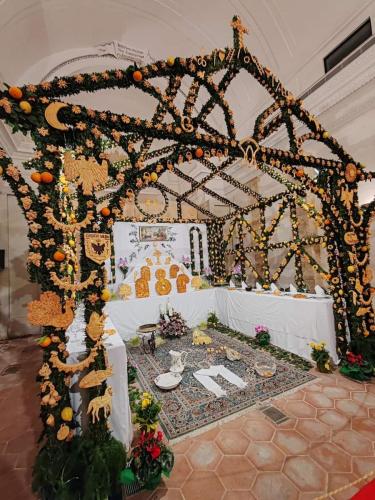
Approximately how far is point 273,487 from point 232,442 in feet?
2.30

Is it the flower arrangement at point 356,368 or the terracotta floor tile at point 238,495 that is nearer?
the terracotta floor tile at point 238,495

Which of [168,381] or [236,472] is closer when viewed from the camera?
[236,472]

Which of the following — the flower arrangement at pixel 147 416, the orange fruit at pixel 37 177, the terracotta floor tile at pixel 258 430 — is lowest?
the terracotta floor tile at pixel 258 430

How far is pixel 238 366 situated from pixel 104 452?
11.1 feet

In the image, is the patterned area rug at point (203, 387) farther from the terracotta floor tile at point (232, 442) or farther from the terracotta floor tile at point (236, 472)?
the terracotta floor tile at point (236, 472)

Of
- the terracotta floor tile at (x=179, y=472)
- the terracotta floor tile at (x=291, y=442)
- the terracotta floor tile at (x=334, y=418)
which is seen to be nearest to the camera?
the terracotta floor tile at (x=179, y=472)

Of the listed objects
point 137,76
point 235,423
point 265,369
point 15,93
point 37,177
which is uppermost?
point 137,76

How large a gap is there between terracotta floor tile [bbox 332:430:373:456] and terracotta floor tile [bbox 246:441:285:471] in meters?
0.77

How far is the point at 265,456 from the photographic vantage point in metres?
2.68

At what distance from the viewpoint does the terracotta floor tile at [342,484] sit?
7.07 ft

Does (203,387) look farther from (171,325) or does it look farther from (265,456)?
(171,325)

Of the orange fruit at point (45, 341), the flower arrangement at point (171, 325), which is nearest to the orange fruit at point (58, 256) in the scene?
the orange fruit at point (45, 341)

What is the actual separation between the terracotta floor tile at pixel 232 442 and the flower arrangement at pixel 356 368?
2554 millimetres

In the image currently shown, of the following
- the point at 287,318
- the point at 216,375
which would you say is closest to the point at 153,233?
the point at 287,318
